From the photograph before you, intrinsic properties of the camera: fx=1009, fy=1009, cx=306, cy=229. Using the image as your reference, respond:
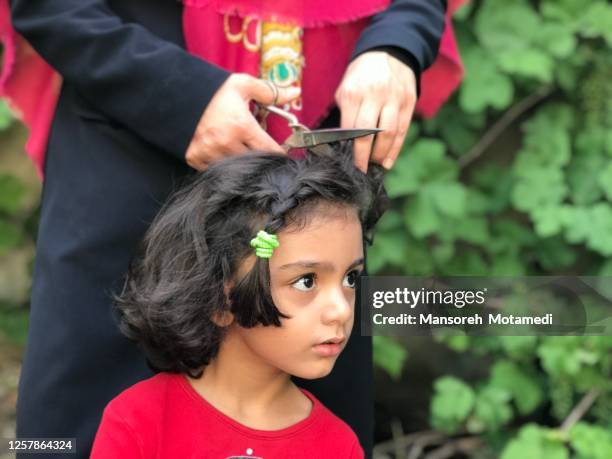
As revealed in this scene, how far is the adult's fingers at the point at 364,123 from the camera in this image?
171 cm

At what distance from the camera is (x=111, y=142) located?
179 cm

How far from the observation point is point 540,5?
313 centimetres

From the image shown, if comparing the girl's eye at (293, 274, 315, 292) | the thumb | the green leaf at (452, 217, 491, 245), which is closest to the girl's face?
the girl's eye at (293, 274, 315, 292)

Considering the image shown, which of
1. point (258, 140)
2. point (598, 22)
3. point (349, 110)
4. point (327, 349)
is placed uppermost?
point (598, 22)

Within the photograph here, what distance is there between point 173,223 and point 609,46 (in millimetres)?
1864

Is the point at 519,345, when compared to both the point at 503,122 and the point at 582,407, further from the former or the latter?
the point at 503,122

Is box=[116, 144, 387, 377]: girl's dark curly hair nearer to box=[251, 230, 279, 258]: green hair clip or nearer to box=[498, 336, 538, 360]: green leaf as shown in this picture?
box=[251, 230, 279, 258]: green hair clip

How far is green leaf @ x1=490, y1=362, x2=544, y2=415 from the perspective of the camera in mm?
3107

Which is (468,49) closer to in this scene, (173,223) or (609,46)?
(609,46)

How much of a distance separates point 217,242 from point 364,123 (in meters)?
0.33

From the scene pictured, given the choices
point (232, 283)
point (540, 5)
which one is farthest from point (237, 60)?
point (540, 5)

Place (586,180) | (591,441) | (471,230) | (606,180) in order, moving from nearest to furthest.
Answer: (591,441)
(606,180)
(586,180)
(471,230)

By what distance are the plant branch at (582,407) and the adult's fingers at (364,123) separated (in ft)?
5.52

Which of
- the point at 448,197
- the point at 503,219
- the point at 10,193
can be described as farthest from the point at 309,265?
the point at 10,193
